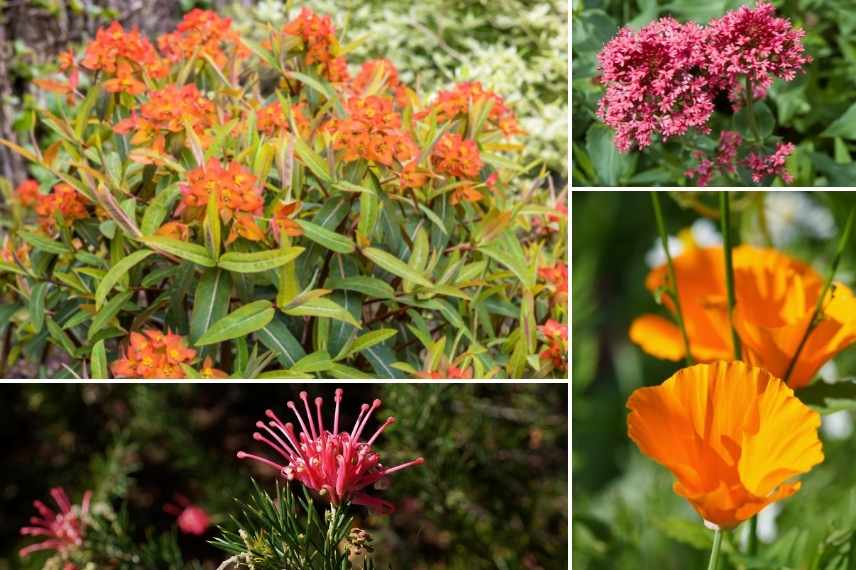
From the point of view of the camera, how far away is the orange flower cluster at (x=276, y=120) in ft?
3.74

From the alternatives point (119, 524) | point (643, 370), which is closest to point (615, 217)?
point (643, 370)

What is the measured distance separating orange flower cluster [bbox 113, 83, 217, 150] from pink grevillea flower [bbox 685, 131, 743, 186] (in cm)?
55

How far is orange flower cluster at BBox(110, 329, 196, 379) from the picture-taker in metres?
Answer: 0.99

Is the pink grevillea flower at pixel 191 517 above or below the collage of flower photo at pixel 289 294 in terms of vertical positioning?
below

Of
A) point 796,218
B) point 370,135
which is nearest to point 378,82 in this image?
point 370,135

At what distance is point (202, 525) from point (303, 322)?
29 cm

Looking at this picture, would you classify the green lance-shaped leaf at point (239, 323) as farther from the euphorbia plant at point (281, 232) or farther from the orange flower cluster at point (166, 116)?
the orange flower cluster at point (166, 116)

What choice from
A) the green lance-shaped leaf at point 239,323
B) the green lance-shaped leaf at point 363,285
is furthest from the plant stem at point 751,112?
the green lance-shaped leaf at point 239,323

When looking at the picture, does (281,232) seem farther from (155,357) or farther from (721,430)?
(721,430)

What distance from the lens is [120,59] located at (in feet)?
3.88

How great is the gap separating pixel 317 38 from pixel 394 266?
0.35 m

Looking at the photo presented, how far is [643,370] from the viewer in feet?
4.19

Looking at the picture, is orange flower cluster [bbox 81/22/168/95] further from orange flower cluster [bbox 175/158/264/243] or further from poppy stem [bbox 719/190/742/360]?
poppy stem [bbox 719/190/742/360]

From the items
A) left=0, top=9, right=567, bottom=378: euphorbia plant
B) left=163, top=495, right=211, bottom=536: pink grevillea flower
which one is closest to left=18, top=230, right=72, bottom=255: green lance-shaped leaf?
left=0, top=9, right=567, bottom=378: euphorbia plant
